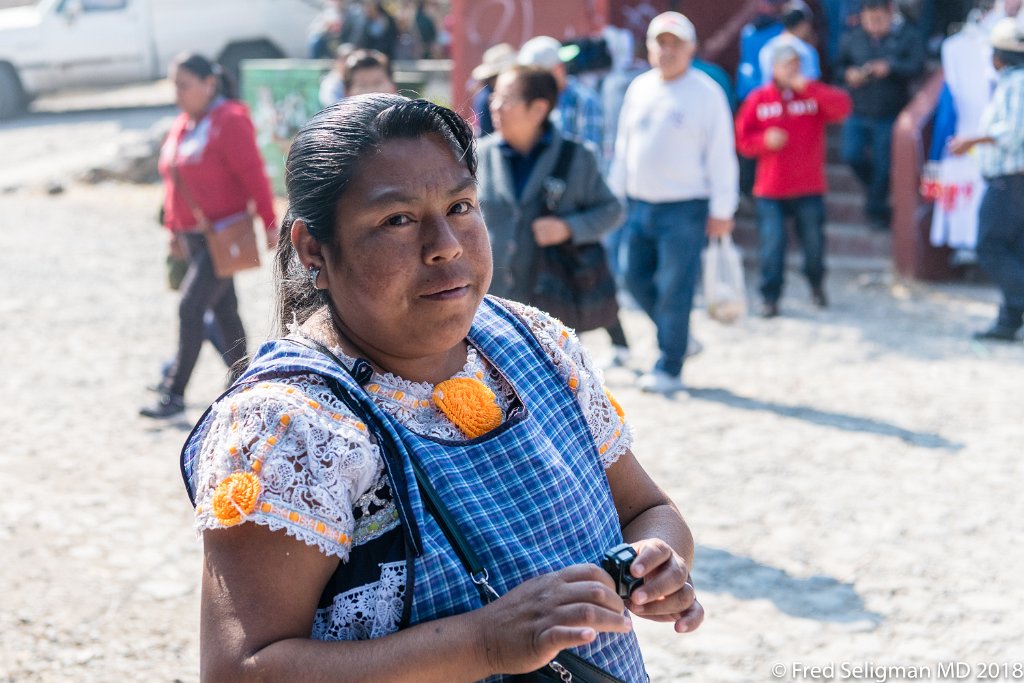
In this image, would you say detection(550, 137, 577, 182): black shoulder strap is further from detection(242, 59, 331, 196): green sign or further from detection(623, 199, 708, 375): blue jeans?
detection(242, 59, 331, 196): green sign

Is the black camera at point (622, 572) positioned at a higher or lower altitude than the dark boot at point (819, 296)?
higher

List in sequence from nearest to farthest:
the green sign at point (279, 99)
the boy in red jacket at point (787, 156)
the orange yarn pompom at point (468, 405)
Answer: the orange yarn pompom at point (468, 405), the boy in red jacket at point (787, 156), the green sign at point (279, 99)

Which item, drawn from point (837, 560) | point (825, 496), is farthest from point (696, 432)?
point (837, 560)

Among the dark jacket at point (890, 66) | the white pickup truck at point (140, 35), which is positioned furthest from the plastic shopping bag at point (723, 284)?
the white pickup truck at point (140, 35)

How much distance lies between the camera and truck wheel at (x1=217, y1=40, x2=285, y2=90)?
17.4 metres

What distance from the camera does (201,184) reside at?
6730mm

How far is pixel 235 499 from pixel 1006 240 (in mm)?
7399

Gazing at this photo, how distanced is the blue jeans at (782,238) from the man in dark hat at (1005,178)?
123 cm

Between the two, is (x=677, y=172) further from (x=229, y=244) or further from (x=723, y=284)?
(x=229, y=244)

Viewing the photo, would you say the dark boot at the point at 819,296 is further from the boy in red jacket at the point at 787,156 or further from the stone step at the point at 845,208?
the stone step at the point at 845,208

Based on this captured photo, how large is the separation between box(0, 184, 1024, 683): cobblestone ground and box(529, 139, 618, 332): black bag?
0.82 metres

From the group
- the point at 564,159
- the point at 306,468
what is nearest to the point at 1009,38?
the point at 564,159

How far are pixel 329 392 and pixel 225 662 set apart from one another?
1.35 ft

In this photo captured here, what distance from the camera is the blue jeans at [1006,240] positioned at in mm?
7934
